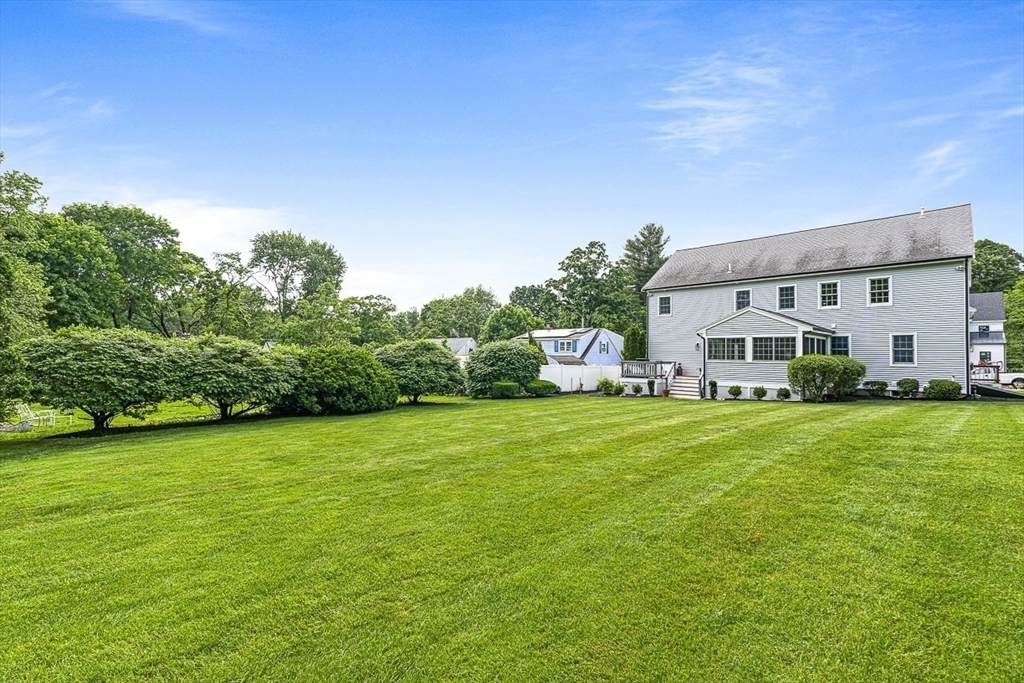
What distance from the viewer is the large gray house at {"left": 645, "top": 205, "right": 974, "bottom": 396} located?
685 inches

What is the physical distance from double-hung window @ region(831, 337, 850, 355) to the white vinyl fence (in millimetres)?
8858

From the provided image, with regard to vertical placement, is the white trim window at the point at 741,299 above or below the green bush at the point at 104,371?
above

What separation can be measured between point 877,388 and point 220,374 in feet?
73.1

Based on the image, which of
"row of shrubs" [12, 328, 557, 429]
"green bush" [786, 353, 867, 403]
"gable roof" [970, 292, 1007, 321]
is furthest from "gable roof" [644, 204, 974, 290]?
"gable roof" [970, 292, 1007, 321]

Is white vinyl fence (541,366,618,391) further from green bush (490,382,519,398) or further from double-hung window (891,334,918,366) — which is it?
double-hung window (891,334,918,366)

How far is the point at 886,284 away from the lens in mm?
18531

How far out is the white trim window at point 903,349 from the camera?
704 inches

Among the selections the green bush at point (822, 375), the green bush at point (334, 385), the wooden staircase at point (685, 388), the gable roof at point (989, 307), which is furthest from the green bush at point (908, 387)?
the gable roof at point (989, 307)

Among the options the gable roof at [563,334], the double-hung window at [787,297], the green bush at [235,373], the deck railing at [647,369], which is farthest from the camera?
the gable roof at [563,334]

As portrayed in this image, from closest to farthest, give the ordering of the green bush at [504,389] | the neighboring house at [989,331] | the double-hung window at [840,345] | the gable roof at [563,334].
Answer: the double-hung window at [840,345] < the green bush at [504,389] < the gable roof at [563,334] < the neighboring house at [989,331]

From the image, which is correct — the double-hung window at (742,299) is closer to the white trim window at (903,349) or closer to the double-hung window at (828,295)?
the double-hung window at (828,295)

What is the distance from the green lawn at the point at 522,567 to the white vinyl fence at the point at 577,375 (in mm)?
15739

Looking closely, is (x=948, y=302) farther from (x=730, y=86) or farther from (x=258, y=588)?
(x=258, y=588)

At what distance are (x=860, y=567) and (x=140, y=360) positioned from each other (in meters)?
13.0
